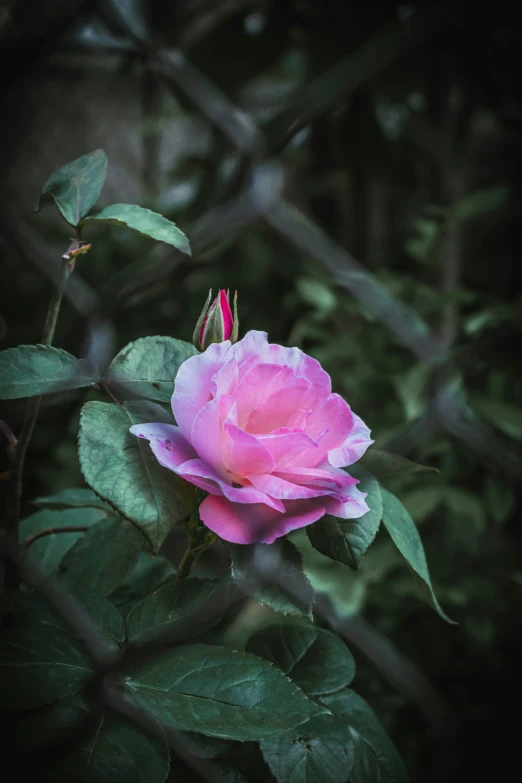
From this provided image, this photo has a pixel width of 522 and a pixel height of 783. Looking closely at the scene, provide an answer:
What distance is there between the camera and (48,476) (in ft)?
3.74

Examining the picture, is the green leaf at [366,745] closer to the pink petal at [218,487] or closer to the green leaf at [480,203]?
the pink petal at [218,487]

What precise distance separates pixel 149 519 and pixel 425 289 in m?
0.74

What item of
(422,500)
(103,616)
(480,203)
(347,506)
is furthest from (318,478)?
(480,203)

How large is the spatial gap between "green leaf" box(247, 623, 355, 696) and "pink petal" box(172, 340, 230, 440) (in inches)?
5.7

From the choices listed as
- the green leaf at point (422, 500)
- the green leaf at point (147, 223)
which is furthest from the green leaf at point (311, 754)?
the green leaf at point (422, 500)

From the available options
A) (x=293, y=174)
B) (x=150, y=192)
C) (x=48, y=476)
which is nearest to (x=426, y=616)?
(x=48, y=476)

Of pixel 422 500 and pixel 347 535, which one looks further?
pixel 422 500

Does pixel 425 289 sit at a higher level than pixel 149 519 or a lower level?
lower

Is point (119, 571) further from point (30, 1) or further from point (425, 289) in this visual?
point (425, 289)

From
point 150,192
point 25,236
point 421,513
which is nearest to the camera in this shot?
point 25,236

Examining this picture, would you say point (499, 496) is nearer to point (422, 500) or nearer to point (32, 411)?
point (422, 500)

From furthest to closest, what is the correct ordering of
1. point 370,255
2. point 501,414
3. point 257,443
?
point 370,255 → point 501,414 → point 257,443

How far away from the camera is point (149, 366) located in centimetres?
30

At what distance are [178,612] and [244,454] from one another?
0.09 m
